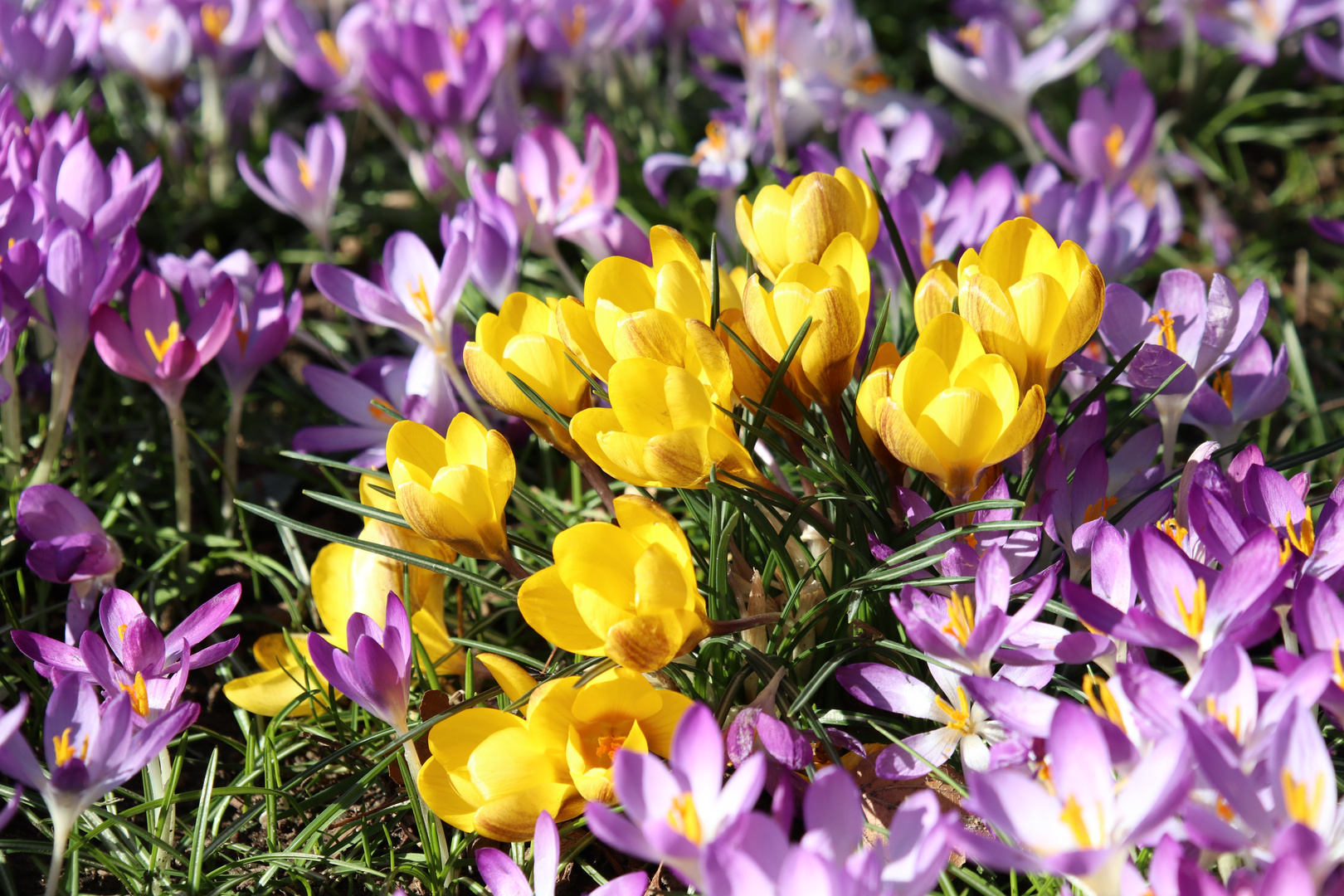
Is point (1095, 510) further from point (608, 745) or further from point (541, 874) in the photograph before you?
point (541, 874)

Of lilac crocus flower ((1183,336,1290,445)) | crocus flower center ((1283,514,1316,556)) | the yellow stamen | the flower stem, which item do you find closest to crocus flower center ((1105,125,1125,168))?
lilac crocus flower ((1183,336,1290,445))

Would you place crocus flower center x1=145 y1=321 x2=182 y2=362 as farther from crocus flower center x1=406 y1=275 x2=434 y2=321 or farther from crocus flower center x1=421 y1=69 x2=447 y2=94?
crocus flower center x1=421 y1=69 x2=447 y2=94

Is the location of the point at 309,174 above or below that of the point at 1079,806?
above

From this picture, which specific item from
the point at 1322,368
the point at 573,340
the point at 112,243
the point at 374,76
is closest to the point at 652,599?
the point at 573,340

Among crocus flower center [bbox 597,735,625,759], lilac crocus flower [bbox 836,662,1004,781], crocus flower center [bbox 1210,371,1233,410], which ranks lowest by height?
lilac crocus flower [bbox 836,662,1004,781]

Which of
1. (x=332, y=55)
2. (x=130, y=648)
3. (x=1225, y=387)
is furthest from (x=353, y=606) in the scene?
(x=332, y=55)
